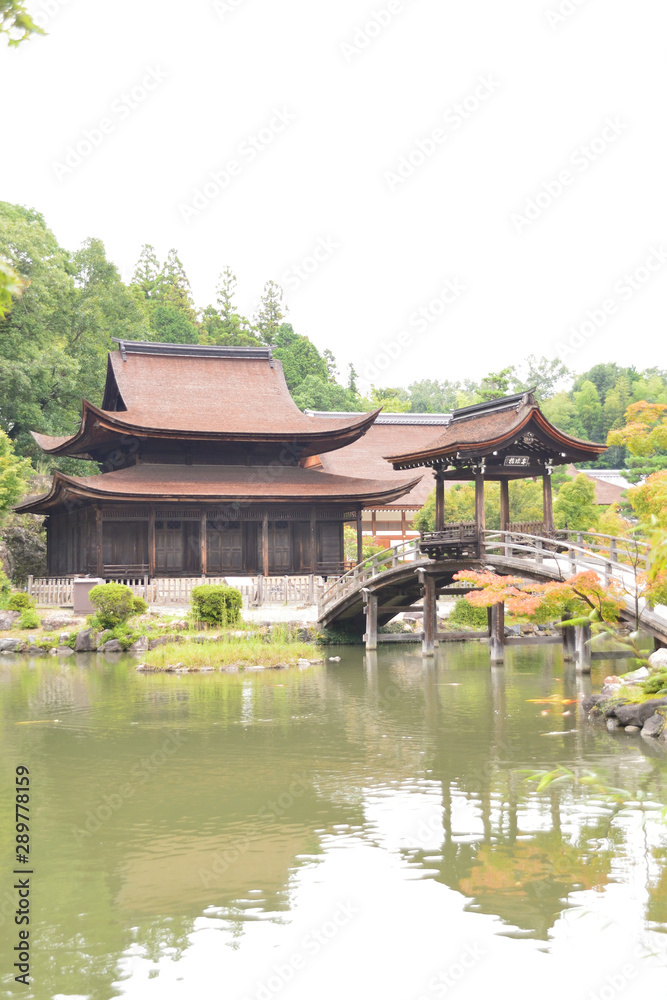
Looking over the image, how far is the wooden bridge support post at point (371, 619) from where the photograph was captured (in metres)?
29.5

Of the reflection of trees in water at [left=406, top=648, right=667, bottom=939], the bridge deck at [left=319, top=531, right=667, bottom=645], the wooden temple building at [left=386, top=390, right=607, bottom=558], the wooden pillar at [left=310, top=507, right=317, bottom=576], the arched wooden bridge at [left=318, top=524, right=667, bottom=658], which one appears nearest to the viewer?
the reflection of trees in water at [left=406, top=648, right=667, bottom=939]

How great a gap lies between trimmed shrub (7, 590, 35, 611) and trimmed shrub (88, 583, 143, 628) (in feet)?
13.5

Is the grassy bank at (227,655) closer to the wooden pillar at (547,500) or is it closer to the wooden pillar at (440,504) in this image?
the wooden pillar at (440,504)

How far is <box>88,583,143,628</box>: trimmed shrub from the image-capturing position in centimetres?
2966

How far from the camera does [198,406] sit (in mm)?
39938

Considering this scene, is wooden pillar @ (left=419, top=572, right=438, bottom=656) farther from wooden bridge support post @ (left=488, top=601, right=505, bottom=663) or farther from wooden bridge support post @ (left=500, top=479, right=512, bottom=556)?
wooden bridge support post @ (left=500, top=479, right=512, bottom=556)

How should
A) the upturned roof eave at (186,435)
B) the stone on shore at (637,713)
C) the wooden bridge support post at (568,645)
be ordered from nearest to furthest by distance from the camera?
1. the stone on shore at (637,713)
2. the wooden bridge support post at (568,645)
3. the upturned roof eave at (186,435)

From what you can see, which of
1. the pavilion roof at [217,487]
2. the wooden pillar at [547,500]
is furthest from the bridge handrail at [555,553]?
the pavilion roof at [217,487]

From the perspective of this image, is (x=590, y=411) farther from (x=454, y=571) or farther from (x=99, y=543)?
(x=454, y=571)

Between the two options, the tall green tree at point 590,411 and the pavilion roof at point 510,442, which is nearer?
the pavilion roof at point 510,442

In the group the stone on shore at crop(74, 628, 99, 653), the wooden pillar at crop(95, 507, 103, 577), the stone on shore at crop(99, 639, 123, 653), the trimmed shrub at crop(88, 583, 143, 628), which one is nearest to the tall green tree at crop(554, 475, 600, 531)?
the trimmed shrub at crop(88, 583, 143, 628)

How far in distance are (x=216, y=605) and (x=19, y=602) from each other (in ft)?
26.1

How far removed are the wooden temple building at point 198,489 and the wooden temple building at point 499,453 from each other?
1082cm

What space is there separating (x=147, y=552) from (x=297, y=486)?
6379 millimetres
